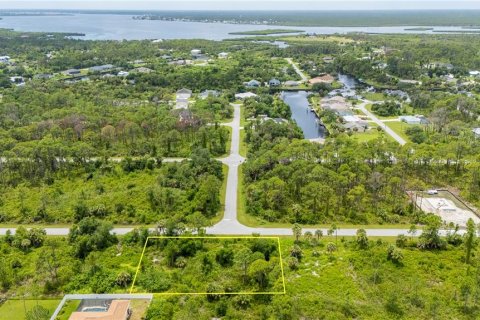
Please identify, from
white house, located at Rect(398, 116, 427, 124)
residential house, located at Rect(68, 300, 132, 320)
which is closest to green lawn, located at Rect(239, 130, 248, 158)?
white house, located at Rect(398, 116, 427, 124)

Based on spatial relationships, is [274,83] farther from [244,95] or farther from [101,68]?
[101,68]

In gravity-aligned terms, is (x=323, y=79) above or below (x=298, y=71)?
below

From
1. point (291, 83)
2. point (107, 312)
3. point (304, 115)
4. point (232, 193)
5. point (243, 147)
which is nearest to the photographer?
point (107, 312)

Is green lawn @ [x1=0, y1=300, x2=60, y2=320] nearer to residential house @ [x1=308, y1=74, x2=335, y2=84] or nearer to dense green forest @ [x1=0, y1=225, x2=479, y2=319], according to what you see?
dense green forest @ [x1=0, y1=225, x2=479, y2=319]

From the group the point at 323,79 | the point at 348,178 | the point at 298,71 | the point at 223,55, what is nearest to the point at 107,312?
the point at 348,178

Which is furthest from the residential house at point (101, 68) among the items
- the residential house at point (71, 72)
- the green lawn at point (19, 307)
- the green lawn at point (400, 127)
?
the green lawn at point (19, 307)

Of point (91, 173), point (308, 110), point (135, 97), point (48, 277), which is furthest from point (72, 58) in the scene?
point (48, 277)
